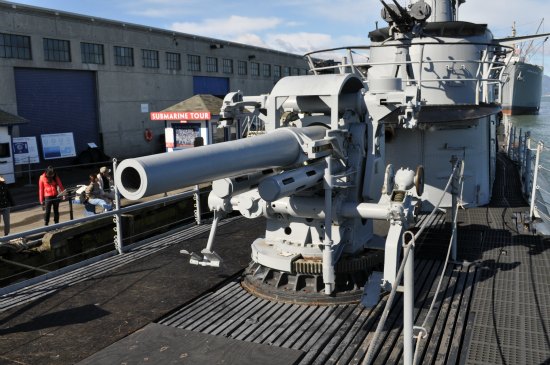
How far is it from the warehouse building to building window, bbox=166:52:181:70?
0.05m

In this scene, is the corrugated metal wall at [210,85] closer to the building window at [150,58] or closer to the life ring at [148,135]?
the building window at [150,58]

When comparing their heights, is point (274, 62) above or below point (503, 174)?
above

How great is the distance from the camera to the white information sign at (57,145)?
2117 centimetres

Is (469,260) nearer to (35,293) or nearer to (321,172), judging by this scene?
(321,172)

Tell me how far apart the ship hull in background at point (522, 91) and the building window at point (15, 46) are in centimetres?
5201

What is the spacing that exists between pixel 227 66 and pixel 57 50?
12.9 m

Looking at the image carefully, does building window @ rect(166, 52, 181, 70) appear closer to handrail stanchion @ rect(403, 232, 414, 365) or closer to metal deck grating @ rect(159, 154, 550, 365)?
metal deck grating @ rect(159, 154, 550, 365)

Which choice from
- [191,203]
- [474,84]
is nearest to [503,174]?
[474,84]

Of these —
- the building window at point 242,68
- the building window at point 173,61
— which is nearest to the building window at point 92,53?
the building window at point 173,61

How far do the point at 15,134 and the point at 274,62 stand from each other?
22054 mm

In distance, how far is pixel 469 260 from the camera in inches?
270

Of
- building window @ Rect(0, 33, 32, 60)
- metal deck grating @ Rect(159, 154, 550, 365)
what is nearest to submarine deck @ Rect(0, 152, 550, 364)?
metal deck grating @ Rect(159, 154, 550, 365)

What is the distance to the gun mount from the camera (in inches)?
199

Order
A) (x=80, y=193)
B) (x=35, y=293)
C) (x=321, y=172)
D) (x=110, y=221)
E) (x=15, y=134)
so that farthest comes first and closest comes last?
(x=15, y=134) < (x=110, y=221) < (x=80, y=193) < (x=35, y=293) < (x=321, y=172)
